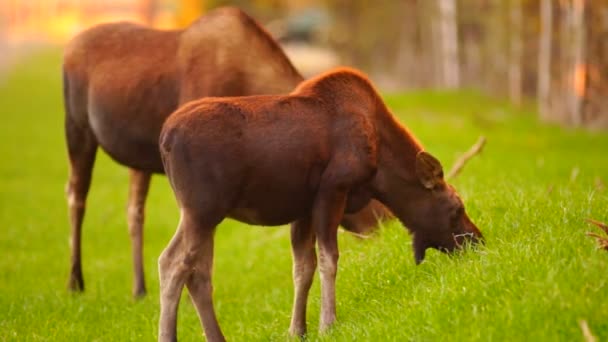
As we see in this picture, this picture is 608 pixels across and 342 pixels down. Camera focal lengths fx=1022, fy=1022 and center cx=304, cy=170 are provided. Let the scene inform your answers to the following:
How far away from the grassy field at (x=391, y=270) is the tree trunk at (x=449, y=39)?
844 centimetres

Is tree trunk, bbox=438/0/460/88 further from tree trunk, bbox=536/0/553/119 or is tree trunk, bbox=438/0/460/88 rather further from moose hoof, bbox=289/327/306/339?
moose hoof, bbox=289/327/306/339

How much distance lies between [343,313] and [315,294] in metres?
1.03

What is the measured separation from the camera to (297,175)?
6875 mm

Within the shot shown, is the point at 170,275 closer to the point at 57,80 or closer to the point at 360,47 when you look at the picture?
the point at 360,47

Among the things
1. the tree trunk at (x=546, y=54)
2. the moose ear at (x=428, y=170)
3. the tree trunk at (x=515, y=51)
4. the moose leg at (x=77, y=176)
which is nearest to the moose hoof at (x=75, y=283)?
the moose leg at (x=77, y=176)

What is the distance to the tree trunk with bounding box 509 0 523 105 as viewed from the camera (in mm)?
23234

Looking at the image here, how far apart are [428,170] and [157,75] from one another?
10.0 ft

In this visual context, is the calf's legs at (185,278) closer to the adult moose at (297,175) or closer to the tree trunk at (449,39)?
the adult moose at (297,175)

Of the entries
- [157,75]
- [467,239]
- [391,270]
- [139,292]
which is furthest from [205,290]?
[139,292]

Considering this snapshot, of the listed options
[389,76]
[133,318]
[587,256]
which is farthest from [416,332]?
[389,76]

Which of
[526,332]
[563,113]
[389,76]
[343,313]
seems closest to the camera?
[526,332]

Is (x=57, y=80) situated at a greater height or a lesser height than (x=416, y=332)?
lesser

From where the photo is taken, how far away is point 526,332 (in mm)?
5859

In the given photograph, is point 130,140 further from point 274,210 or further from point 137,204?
point 274,210
